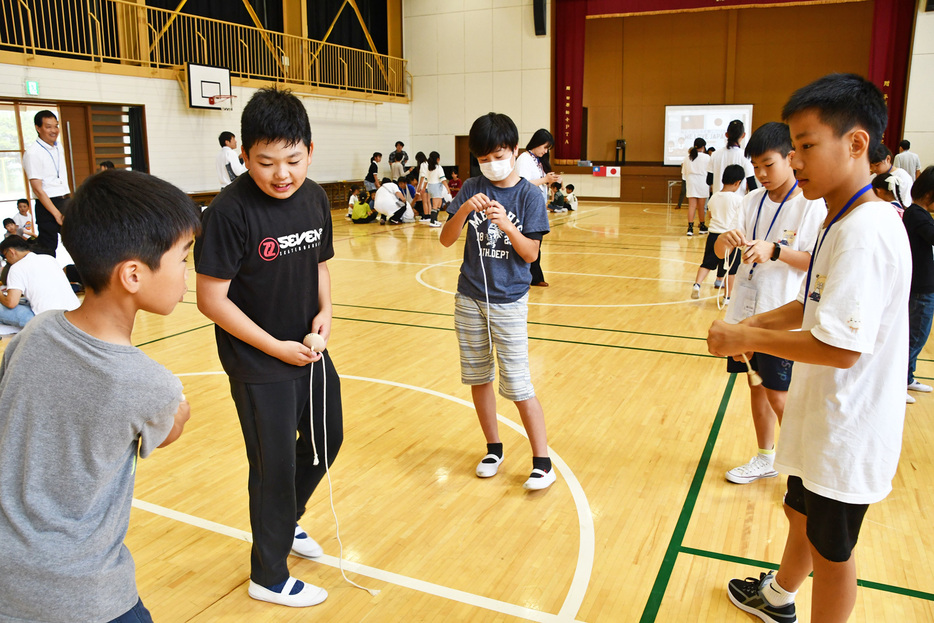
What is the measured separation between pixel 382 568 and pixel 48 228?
656 centimetres

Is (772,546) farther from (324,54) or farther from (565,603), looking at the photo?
(324,54)

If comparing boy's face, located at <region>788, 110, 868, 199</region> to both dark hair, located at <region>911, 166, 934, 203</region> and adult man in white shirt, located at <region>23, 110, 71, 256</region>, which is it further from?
adult man in white shirt, located at <region>23, 110, 71, 256</region>

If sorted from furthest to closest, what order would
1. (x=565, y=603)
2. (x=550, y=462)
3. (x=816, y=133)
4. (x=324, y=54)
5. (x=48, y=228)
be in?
1. (x=324, y=54)
2. (x=48, y=228)
3. (x=550, y=462)
4. (x=565, y=603)
5. (x=816, y=133)

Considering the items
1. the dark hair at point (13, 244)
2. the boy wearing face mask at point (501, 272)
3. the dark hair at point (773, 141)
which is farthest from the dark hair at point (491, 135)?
the dark hair at point (13, 244)

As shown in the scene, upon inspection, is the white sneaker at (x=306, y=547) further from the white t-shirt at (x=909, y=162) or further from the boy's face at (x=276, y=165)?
the white t-shirt at (x=909, y=162)

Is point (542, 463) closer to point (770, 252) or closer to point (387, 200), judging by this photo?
point (770, 252)

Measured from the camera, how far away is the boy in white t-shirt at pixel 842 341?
1543mm

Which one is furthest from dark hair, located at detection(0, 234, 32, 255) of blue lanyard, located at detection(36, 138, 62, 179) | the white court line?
the white court line

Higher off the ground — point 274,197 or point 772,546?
point 274,197

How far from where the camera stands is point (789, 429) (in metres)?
1.82

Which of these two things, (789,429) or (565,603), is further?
(565,603)

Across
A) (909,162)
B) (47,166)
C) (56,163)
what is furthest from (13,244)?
(909,162)

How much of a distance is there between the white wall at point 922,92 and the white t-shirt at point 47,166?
1630 centimetres

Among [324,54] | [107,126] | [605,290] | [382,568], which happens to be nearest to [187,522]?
[382,568]
